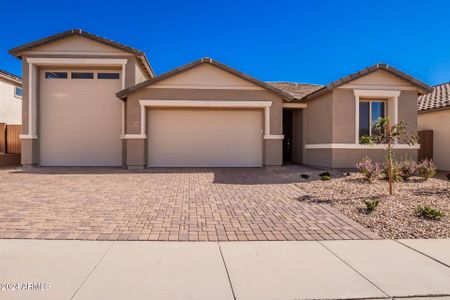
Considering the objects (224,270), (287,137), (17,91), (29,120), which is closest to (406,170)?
(287,137)

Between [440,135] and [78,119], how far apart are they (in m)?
17.4

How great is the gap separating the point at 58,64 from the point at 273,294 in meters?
15.1

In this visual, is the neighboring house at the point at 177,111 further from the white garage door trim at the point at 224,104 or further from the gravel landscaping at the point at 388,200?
the gravel landscaping at the point at 388,200

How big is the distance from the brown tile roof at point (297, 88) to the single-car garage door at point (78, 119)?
368 inches

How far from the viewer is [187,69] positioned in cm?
1320

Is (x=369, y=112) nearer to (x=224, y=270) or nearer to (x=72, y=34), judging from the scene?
(x=224, y=270)

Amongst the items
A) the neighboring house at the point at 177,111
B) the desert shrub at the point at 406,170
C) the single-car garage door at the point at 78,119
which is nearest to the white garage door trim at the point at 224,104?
the neighboring house at the point at 177,111

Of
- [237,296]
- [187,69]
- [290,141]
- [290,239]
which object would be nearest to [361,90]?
[290,141]

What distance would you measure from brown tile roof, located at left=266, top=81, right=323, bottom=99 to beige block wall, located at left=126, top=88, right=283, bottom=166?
323 centimetres

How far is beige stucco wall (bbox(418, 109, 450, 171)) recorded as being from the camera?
13938 mm

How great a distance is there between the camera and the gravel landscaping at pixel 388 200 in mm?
5328

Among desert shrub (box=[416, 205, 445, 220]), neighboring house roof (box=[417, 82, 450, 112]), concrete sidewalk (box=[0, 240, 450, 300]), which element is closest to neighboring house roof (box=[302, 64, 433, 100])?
neighboring house roof (box=[417, 82, 450, 112])

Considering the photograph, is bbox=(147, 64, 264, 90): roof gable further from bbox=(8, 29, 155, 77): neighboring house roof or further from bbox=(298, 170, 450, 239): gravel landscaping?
bbox=(298, 170, 450, 239): gravel landscaping

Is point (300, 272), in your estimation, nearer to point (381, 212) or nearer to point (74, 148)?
point (381, 212)
